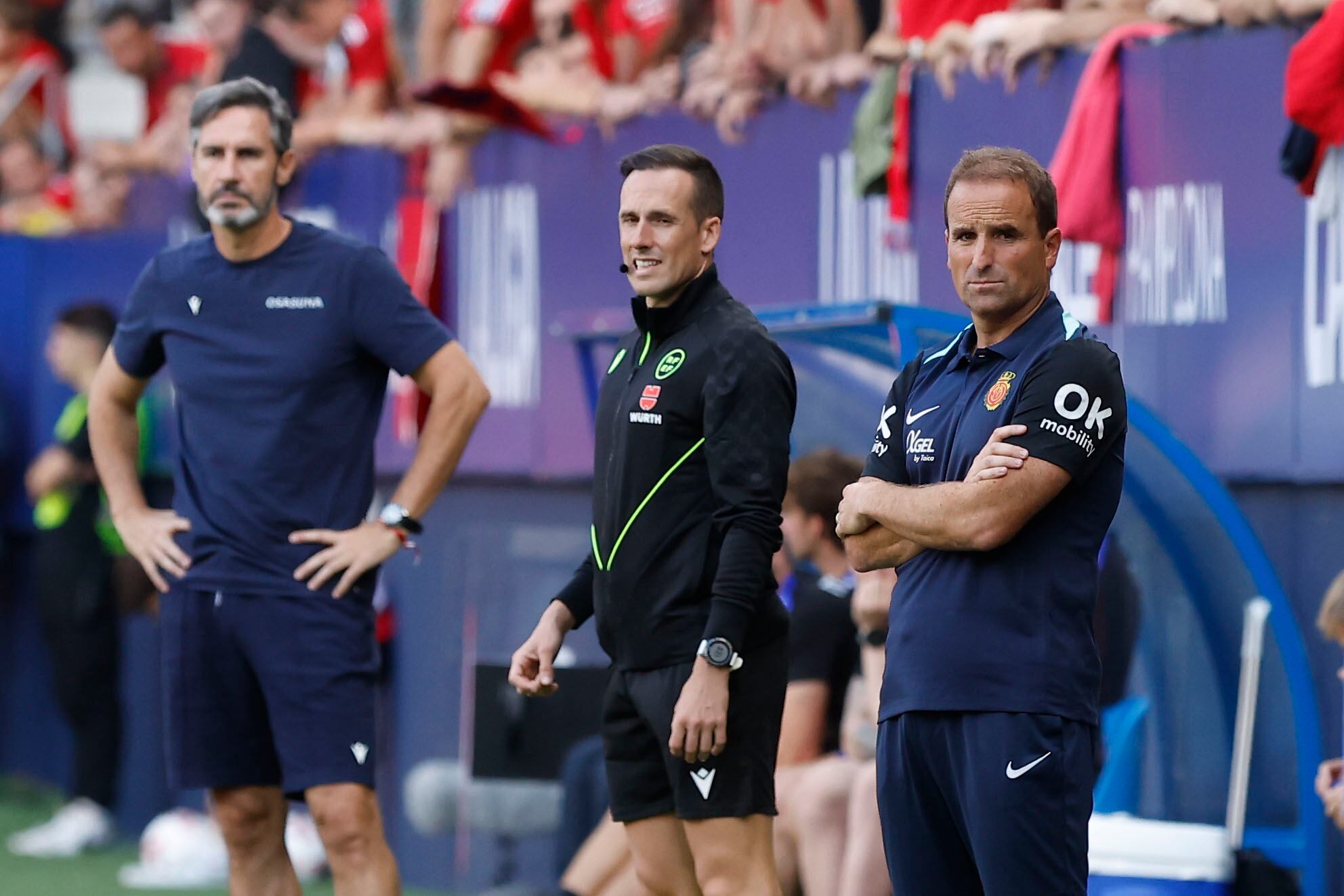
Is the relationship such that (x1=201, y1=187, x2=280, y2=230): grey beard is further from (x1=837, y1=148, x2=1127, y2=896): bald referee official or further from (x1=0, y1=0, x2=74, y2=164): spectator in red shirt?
(x1=0, y1=0, x2=74, y2=164): spectator in red shirt

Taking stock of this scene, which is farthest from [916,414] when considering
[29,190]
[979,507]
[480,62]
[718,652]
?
[29,190]

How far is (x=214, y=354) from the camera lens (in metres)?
5.25

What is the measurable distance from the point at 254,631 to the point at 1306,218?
3.09 meters

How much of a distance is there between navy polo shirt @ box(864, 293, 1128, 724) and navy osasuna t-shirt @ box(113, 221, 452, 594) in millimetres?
1867

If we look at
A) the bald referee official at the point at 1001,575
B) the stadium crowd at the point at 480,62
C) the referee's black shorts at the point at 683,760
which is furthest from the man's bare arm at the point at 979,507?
the stadium crowd at the point at 480,62

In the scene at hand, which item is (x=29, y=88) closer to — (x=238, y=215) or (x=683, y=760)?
A: (x=238, y=215)

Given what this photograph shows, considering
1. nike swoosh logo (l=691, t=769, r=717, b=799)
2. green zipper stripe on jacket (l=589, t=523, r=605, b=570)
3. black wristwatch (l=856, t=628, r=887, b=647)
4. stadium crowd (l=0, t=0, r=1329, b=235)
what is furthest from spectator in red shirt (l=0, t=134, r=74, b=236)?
nike swoosh logo (l=691, t=769, r=717, b=799)

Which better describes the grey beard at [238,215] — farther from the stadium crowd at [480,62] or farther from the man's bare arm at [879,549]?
the stadium crowd at [480,62]

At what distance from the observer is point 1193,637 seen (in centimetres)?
608

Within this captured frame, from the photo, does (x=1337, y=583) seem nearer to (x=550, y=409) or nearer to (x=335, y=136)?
(x=550, y=409)

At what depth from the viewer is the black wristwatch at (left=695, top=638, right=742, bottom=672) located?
4191mm

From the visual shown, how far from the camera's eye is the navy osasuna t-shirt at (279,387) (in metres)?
5.14

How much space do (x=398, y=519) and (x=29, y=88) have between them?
7102mm

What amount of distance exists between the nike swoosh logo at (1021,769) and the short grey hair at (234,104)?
2699 millimetres
